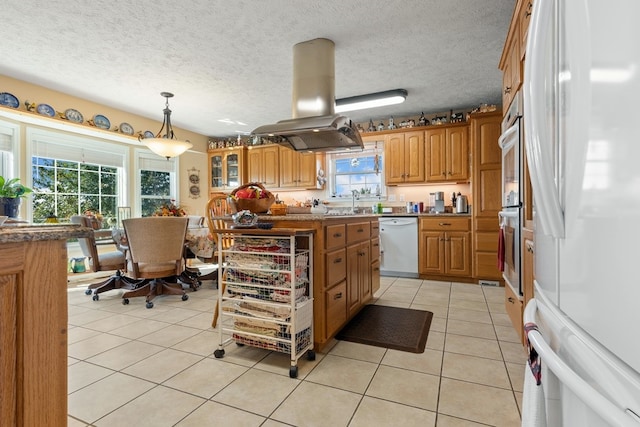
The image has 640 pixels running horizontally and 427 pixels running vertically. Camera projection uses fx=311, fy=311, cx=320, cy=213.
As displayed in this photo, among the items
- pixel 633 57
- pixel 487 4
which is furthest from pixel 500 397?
pixel 487 4

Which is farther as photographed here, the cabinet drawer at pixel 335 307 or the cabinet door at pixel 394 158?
the cabinet door at pixel 394 158

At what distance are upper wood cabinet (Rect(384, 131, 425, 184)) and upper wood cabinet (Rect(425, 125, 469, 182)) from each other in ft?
0.36

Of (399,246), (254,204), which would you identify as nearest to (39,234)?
(254,204)

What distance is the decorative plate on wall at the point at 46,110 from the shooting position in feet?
12.5

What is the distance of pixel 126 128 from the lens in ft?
15.9

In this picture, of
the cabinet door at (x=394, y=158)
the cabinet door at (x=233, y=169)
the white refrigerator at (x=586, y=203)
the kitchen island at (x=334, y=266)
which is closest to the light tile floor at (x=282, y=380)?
the kitchen island at (x=334, y=266)

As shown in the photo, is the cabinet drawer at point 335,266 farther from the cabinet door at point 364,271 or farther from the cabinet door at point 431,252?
the cabinet door at point 431,252

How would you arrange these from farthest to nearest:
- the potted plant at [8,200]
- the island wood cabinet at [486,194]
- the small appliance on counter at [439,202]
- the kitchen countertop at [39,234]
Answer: the small appliance on counter at [439,202] → the island wood cabinet at [486,194] → the potted plant at [8,200] → the kitchen countertop at [39,234]

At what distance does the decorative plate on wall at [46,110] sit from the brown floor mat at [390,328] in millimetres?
4417

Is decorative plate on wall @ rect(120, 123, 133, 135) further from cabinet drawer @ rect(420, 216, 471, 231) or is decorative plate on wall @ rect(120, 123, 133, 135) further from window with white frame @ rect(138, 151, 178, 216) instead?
cabinet drawer @ rect(420, 216, 471, 231)

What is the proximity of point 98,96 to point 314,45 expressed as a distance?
3.23 metres

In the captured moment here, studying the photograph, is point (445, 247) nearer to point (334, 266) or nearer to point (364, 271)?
point (364, 271)

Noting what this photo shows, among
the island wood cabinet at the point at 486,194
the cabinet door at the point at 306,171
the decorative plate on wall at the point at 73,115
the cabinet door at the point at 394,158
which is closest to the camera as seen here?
the island wood cabinet at the point at 486,194

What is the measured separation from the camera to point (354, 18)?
8.42 feet
